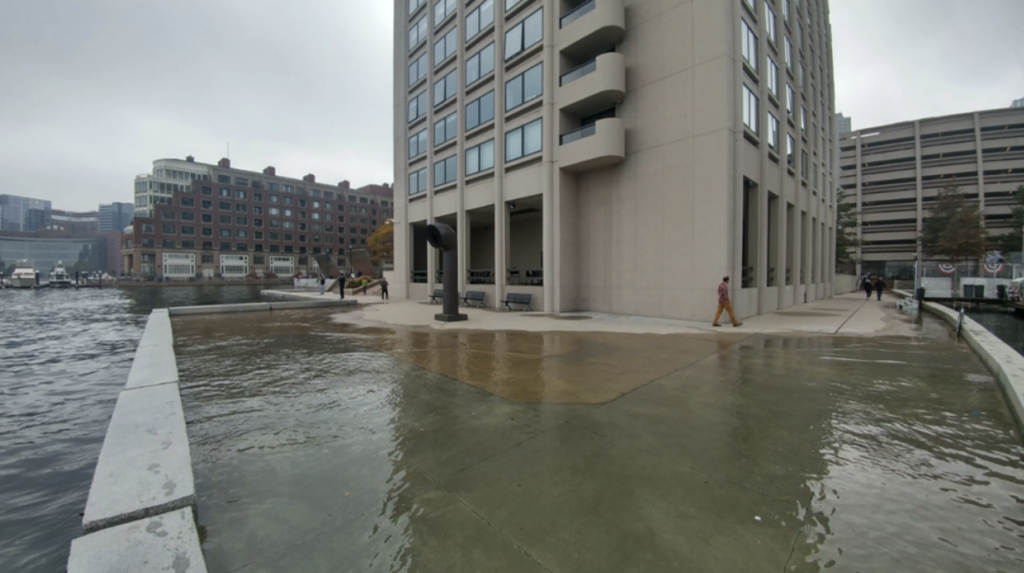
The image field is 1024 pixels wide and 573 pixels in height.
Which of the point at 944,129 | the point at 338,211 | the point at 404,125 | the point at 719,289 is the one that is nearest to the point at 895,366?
the point at 719,289

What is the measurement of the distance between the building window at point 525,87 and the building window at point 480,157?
7.30 ft

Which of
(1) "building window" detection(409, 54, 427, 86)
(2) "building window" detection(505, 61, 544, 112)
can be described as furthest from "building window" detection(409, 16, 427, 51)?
(2) "building window" detection(505, 61, 544, 112)

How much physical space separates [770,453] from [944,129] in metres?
98.7

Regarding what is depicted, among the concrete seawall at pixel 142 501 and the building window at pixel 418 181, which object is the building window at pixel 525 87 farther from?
the concrete seawall at pixel 142 501

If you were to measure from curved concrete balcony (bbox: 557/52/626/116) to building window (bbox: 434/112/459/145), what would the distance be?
865cm

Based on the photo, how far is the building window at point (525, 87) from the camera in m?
19.1

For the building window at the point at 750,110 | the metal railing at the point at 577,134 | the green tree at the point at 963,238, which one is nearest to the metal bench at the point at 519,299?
the metal railing at the point at 577,134

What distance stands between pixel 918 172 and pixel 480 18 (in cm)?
8287

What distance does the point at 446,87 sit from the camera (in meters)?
25.7

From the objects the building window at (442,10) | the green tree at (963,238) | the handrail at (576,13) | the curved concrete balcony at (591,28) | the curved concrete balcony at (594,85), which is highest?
the building window at (442,10)

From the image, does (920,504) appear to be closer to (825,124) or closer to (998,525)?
(998,525)

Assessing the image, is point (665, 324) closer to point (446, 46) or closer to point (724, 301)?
point (724, 301)

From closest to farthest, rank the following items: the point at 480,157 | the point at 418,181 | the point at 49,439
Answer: the point at 49,439 → the point at 480,157 → the point at 418,181

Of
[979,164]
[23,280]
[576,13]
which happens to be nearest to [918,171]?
[979,164]
